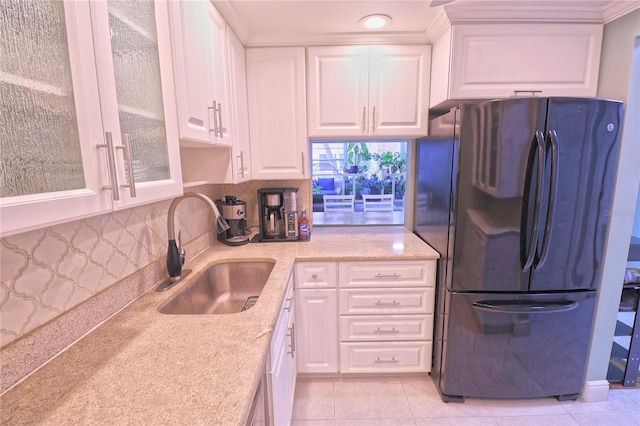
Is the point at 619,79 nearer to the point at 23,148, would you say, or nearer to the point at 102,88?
the point at 102,88

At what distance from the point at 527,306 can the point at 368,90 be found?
5.18 feet

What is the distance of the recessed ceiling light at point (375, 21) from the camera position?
1645 mm

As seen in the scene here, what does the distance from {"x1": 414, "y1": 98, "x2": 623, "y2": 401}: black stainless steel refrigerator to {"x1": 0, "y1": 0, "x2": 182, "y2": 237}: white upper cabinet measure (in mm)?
1434

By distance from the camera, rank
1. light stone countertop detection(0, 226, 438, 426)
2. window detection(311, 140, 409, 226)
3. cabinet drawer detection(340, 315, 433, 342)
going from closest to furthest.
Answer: light stone countertop detection(0, 226, 438, 426) < cabinet drawer detection(340, 315, 433, 342) < window detection(311, 140, 409, 226)

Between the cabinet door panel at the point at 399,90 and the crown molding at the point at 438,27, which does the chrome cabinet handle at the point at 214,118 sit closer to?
the cabinet door panel at the point at 399,90

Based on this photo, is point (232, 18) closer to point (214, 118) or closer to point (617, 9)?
point (214, 118)

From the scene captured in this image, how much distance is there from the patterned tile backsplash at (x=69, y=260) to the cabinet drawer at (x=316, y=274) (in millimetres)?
761

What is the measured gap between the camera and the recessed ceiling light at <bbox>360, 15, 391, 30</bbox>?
164 cm

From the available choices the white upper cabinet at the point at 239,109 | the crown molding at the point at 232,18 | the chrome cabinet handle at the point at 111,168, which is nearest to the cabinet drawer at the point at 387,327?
the white upper cabinet at the point at 239,109

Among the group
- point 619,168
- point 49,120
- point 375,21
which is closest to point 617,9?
point 619,168

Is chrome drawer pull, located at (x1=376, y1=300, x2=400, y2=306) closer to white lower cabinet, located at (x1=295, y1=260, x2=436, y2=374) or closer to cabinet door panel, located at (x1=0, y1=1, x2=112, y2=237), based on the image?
white lower cabinet, located at (x1=295, y1=260, x2=436, y2=374)

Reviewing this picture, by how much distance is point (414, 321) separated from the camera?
183 centimetres

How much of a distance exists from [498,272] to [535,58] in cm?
121

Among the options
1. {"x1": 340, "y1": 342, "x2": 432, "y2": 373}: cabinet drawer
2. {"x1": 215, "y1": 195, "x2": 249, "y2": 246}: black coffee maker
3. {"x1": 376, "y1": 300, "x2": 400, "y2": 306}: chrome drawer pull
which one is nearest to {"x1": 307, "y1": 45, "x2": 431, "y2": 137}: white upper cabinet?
{"x1": 215, "y1": 195, "x2": 249, "y2": 246}: black coffee maker
